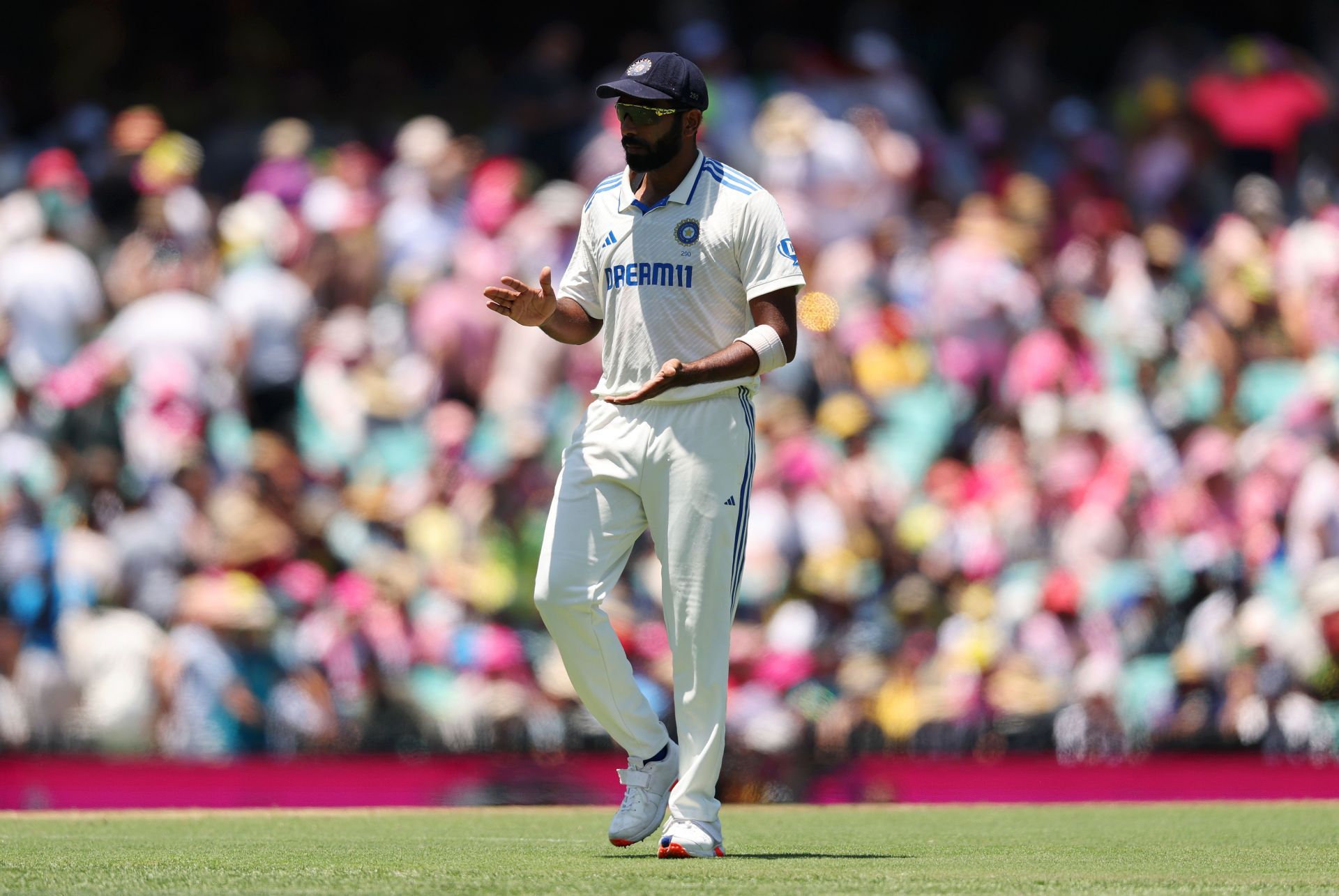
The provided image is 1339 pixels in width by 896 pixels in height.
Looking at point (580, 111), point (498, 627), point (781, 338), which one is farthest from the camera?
point (580, 111)

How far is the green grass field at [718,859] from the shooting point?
4.98 meters

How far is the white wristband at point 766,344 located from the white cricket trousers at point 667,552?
18cm

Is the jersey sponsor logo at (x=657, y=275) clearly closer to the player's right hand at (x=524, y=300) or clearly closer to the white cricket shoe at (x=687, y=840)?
the player's right hand at (x=524, y=300)

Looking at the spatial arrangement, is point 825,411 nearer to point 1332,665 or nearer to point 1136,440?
point 1136,440

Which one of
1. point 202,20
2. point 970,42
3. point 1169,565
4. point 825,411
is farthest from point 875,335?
point 202,20

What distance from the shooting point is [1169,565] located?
1052 cm

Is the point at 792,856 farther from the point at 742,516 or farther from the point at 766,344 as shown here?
the point at 766,344

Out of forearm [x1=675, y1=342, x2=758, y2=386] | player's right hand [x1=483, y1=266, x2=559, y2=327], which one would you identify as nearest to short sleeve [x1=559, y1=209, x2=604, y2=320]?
player's right hand [x1=483, y1=266, x2=559, y2=327]

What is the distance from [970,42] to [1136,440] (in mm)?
5670

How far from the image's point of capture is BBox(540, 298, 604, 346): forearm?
6.05 meters

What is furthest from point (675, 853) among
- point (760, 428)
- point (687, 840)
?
point (760, 428)

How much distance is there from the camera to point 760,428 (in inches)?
442

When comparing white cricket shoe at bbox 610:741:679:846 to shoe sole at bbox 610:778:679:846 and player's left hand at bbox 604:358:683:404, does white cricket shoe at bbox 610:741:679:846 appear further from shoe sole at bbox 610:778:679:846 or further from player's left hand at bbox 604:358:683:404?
player's left hand at bbox 604:358:683:404

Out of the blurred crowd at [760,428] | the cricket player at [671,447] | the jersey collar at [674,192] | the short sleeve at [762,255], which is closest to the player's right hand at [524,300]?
the cricket player at [671,447]
